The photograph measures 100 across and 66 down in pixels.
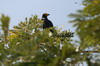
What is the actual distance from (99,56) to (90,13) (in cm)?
88

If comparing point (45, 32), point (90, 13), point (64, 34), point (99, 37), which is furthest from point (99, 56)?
point (64, 34)

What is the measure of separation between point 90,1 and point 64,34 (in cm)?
804

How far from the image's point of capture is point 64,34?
12531 millimetres

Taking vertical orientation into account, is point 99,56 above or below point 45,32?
below

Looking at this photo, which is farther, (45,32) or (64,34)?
(64,34)

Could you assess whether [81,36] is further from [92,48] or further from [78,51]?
[92,48]

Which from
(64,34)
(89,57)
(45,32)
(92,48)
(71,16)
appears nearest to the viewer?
(71,16)

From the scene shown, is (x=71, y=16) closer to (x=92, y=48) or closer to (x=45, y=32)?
Answer: (x=45, y=32)

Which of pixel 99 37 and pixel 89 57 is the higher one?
pixel 99 37

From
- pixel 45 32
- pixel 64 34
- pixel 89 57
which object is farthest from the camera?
pixel 64 34

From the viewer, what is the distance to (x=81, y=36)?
169 inches

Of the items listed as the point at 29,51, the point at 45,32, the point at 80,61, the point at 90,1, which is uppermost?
the point at 90,1

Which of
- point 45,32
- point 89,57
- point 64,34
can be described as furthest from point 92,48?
point 64,34

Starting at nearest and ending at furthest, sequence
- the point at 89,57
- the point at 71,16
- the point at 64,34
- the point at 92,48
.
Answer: the point at 71,16
the point at 89,57
the point at 92,48
the point at 64,34
